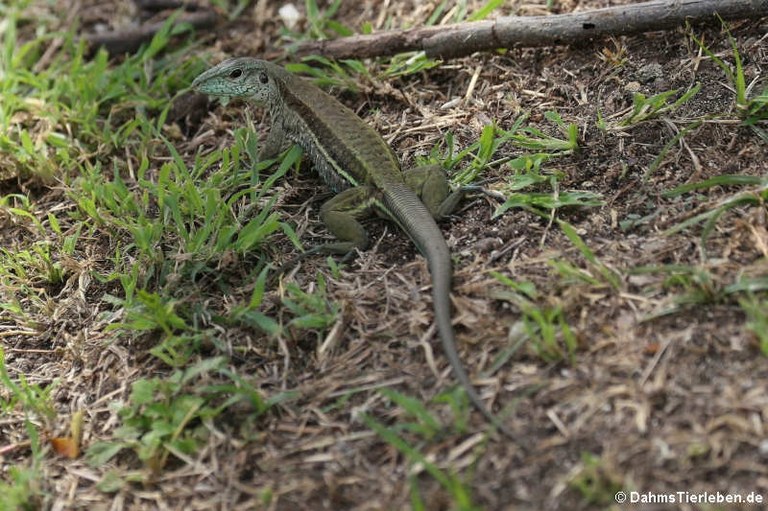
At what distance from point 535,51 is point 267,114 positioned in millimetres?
1740

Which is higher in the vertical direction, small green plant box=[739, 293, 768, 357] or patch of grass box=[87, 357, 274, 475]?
patch of grass box=[87, 357, 274, 475]

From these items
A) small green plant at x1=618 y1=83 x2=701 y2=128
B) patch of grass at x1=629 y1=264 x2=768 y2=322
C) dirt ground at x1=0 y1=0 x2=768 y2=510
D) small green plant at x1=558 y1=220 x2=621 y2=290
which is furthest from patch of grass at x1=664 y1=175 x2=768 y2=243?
small green plant at x1=618 y1=83 x2=701 y2=128

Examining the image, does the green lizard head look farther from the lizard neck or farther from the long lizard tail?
the long lizard tail

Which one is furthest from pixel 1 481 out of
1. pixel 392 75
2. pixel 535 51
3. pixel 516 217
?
pixel 535 51

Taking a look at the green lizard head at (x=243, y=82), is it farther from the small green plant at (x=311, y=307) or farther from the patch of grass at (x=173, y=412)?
the patch of grass at (x=173, y=412)

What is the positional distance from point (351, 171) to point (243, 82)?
1.07 m

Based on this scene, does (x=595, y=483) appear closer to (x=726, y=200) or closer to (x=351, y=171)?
(x=726, y=200)

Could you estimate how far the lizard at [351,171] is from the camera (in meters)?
3.30

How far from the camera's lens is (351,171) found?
13.2ft

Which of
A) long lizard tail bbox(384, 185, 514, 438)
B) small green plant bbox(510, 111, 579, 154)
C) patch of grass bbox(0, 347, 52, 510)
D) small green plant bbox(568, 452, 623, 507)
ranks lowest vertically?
small green plant bbox(568, 452, 623, 507)

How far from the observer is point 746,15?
13.2ft

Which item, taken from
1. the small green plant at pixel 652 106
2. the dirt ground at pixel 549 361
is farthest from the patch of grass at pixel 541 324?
the small green plant at pixel 652 106

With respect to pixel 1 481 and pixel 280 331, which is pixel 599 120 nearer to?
pixel 280 331

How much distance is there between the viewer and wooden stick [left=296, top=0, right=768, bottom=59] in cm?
411
